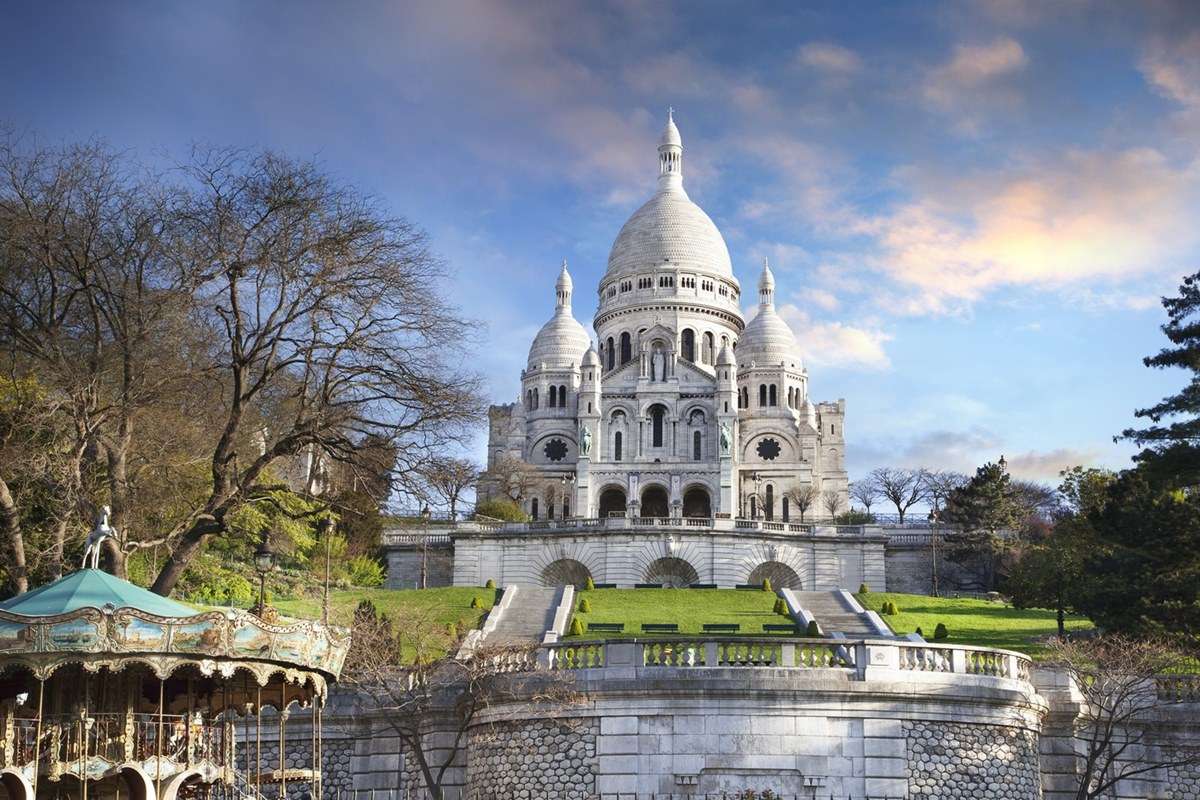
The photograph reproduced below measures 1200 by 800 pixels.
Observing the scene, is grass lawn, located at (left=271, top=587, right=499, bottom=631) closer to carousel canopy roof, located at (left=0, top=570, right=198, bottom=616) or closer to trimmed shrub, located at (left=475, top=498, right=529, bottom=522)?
trimmed shrub, located at (left=475, top=498, right=529, bottom=522)

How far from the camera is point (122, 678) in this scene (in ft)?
73.1

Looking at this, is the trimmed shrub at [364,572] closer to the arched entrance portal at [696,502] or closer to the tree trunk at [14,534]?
the arched entrance portal at [696,502]

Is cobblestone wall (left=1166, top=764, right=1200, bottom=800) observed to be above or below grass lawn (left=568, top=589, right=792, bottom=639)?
below

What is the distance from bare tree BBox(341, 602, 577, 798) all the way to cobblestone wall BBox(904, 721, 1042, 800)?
19.9ft

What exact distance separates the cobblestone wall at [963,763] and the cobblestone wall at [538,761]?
219 inches

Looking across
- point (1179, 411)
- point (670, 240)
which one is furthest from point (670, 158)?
point (1179, 411)

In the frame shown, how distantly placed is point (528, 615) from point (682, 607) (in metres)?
7.13

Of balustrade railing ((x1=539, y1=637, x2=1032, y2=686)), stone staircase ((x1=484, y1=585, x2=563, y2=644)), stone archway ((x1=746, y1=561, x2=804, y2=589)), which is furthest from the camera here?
stone archway ((x1=746, y1=561, x2=804, y2=589))

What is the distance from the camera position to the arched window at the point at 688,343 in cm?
11388

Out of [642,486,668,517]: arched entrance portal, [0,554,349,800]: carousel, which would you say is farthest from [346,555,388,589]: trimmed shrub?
[0,554,349,800]: carousel

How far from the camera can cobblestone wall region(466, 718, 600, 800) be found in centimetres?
2853

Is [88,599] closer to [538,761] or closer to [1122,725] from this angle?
[538,761]

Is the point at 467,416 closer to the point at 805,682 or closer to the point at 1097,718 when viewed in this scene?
the point at 805,682

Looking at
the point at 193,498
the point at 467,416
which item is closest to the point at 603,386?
the point at 193,498
